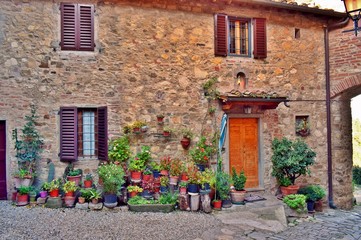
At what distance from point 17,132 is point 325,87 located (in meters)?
8.83

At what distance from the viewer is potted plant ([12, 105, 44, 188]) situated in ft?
24.0

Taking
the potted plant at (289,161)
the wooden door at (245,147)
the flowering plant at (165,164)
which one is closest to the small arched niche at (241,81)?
the wooden door at (245,147)

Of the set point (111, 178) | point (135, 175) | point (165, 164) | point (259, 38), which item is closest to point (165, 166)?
point (165, 164)

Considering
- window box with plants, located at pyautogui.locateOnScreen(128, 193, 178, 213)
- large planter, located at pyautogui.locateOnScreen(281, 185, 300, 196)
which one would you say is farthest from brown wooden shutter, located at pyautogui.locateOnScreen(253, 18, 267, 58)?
window box with plants, located at pyautogui.locateOnScreen(128, 193, 178, 213)

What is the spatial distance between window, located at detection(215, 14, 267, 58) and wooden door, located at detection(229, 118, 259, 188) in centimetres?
194

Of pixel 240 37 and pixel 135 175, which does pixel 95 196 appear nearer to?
pixel 135 175

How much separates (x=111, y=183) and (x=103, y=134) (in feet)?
4.52

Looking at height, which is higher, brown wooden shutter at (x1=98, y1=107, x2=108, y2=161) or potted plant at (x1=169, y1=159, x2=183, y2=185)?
brown wooden shutter at (x1=98, y1=107, x2=108, y2=161)

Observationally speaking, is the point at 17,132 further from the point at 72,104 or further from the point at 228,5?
the point at 228,5

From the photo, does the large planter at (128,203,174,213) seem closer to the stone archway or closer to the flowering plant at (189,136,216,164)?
the flowering plant at (189,136,216,164)

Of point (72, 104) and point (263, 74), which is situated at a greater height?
point (263, 74)

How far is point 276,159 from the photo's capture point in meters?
9.01

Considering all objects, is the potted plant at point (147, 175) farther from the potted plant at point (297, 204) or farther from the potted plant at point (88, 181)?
the potted plant at point (297, 204)

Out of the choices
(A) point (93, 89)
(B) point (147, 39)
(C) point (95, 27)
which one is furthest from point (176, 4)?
(A) point (93, 89)
